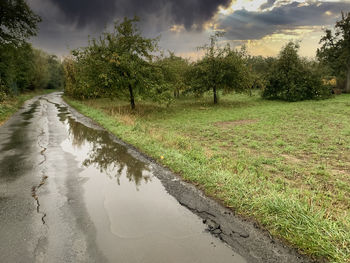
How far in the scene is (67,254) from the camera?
288 cm

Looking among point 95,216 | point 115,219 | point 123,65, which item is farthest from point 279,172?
point 123,65

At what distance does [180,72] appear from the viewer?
24.2 metres

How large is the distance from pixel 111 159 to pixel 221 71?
55.9ft

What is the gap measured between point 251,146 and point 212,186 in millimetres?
3997

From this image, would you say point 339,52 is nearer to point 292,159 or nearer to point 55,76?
point 292,159

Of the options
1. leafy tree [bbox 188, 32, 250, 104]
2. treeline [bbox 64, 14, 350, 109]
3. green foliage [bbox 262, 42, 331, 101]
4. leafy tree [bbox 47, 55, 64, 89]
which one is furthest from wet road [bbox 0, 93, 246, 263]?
leafy tree [bbox 47, 55, 64, 89]

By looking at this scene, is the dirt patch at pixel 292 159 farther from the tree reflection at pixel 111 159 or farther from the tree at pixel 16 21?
the tree at pixel 16 21

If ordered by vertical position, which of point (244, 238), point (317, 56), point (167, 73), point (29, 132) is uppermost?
point (317, 56)

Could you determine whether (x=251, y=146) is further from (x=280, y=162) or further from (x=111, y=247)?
(x=111, y=247)

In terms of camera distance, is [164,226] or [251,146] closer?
[164,226]

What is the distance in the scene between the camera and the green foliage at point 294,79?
23.0m

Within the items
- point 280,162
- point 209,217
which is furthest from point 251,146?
point 209,217

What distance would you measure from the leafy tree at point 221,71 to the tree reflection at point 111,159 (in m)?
13.9

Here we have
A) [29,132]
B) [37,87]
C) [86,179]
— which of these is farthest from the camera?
[37,87]
